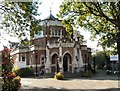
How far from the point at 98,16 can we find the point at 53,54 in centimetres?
2424

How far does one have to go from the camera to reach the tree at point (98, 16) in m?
20.0

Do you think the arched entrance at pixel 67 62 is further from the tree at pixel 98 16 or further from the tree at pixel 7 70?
the tree at pixel 7 70

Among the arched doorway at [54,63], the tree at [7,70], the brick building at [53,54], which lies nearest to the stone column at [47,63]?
the brick building at [53,54]

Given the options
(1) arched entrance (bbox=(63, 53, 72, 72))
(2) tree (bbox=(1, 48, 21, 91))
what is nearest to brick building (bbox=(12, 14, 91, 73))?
(1) arched entrance (bbox=(63, 53, 72, 72))

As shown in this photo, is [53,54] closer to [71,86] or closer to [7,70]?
[71,86]

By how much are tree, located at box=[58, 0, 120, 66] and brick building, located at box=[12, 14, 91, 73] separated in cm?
1885

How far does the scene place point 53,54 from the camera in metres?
45.6

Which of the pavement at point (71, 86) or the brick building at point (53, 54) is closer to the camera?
the pavement at point (71, 86)

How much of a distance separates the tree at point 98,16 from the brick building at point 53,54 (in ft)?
61.8

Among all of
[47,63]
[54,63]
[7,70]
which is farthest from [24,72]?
[7,70]

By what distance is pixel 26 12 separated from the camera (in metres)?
20.9

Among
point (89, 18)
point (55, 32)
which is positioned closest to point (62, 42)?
point (55, 32)

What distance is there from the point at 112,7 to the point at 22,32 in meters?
8.07

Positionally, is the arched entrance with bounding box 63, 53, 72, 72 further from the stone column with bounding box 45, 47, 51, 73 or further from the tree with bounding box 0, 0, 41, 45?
the tree with bounding box 0, 0, 41, 45
